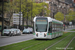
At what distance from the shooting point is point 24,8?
86.9 meters

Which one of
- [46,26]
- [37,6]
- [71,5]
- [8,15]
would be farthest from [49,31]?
[71,5]

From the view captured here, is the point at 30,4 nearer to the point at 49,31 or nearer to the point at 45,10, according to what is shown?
the point at 45,10

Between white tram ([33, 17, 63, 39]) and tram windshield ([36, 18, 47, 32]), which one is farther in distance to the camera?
tram windshield ([36, 18, 47, 32])

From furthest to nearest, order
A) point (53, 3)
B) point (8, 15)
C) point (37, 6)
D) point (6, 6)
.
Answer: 1. point (53, 3)
2. point (37, 6)
3. point (8, 15)
4. point (6, 6)

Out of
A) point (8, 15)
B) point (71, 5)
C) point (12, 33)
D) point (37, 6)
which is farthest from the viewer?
point (71, 5)

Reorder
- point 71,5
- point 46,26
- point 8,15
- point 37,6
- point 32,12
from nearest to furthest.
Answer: point 46,26
point 8,15
point 32,12
point 37,6
point 71,5

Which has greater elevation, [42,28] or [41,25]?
[41,25]

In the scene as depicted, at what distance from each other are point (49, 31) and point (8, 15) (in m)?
53.7

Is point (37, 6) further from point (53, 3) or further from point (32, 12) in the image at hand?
point (53, 3)

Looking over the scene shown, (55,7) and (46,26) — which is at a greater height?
(55,7)

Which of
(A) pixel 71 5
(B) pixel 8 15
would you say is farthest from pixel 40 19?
(A) pixel 71 5

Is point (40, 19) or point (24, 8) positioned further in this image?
point (24, 8)

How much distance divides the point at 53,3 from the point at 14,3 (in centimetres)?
5243

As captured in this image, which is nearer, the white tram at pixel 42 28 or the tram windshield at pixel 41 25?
the white tram at pixel 42 28
